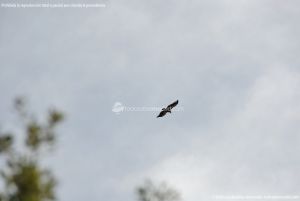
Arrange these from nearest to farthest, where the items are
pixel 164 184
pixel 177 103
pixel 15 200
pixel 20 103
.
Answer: pixel 15 200, pixel 20 103, pixel 164 184, pixel 177 103

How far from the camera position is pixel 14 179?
2572 centimetres

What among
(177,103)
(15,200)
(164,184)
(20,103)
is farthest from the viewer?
(177,103)

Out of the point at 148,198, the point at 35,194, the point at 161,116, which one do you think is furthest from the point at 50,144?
the point at 161,116

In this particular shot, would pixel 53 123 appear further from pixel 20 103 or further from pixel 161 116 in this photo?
pixel 161 116

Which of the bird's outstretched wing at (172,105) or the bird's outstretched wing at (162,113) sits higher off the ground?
the bird's outstretched wing at (172,105)

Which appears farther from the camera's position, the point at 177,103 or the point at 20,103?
the point at 177,103

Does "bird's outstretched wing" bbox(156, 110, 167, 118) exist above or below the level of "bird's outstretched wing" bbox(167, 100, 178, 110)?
below

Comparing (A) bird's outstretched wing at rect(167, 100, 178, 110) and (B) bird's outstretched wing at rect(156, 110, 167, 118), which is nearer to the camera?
(A) bird's outstretched wing at rect(167, 100, 178, 110)

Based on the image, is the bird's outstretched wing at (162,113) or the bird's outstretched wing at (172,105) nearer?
the bird's outstretched wing at (172,105)

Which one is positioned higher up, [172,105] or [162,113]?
[172,105]

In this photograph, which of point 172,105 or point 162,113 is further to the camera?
point 162,113

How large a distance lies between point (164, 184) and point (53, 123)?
7738mm

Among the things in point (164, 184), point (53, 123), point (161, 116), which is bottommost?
point (164, 184)

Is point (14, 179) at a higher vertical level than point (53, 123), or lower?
lower
